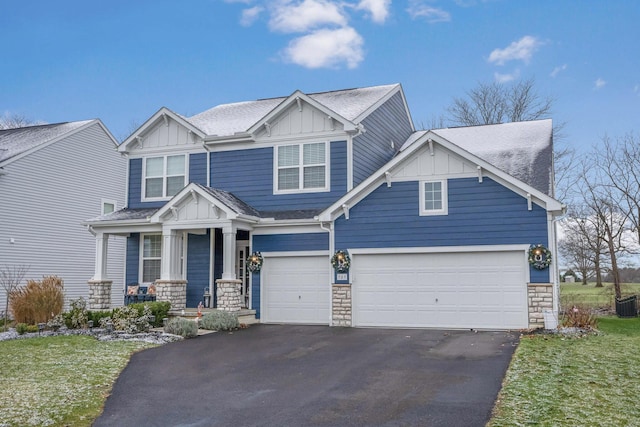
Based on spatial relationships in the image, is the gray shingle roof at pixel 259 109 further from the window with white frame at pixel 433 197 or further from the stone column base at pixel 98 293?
the stone column base at pixel 98 293

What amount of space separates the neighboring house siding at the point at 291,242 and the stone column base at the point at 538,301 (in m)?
5.53

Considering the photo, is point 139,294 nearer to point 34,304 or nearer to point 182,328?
point 34,304

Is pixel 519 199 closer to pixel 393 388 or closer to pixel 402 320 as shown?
pixel 402 320

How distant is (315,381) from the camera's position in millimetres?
8914

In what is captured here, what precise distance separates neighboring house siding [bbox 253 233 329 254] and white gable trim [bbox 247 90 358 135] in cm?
321

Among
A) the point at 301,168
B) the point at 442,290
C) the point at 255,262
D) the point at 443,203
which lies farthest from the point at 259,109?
the point at 442,290

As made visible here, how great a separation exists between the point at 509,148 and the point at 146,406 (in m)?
14.0

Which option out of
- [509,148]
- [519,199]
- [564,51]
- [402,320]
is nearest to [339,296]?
[402,320]

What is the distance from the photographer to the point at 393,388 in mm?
8297

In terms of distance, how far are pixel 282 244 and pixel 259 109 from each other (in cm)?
622

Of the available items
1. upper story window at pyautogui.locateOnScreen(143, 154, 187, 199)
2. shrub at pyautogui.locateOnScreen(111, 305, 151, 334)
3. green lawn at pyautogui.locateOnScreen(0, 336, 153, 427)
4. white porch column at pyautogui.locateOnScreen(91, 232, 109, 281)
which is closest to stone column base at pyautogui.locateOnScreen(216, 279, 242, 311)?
shrub at pyautogui.locateOnScreen(111, 305, 151, 334)

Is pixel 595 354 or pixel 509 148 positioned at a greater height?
pixel 509 148

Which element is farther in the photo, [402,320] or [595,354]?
[402,320]

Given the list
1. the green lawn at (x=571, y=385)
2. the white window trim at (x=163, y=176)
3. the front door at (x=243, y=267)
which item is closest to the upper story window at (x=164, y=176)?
the white window trim at (x=163, y=176)
